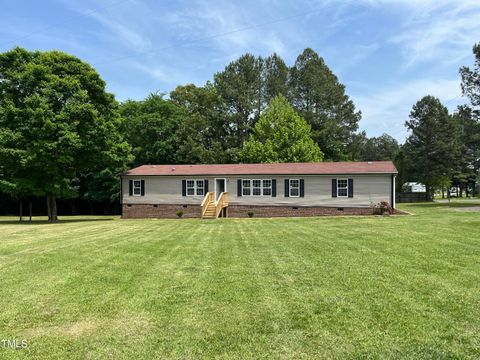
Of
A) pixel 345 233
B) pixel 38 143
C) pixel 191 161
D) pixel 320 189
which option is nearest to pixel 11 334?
pixel 345 233

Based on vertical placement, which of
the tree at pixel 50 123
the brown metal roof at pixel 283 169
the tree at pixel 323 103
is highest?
the tree at pixel 323 103

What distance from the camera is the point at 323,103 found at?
153ft

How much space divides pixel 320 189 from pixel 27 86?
63.7 feet

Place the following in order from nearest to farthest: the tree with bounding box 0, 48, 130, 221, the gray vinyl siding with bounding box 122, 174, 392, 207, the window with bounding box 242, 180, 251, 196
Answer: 1. the tree with bounding box 0, 48, 130, 221
2. the gray vinyl siding with bounding box 122, 174, 392, 207
3. the window with bounding box 242, 180, 251, 196

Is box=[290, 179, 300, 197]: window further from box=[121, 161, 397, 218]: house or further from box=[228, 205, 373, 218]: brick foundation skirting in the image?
box=[228, 205, 373, 218]: brick foundation skirting

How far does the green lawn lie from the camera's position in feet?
13.4

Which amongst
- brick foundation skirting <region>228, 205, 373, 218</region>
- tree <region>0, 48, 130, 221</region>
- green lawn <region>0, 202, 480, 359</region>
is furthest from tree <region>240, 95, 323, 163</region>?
green lawn <region>0, 202, 480, 359</region>

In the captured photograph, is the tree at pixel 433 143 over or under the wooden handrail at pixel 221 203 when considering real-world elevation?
over

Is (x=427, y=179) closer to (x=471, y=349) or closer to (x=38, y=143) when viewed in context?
(x=38, y=143)

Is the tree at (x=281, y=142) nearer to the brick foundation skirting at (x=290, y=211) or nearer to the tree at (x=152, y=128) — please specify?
the tree at (x=152, y=128)

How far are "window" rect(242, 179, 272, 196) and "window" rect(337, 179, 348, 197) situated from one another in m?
4.45

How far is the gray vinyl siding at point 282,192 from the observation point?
25.0 meters

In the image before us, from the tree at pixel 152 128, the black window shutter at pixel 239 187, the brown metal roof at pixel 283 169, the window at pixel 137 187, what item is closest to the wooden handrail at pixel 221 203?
the black window shutter at pixel 239 187

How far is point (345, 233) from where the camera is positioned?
13.4 meters
